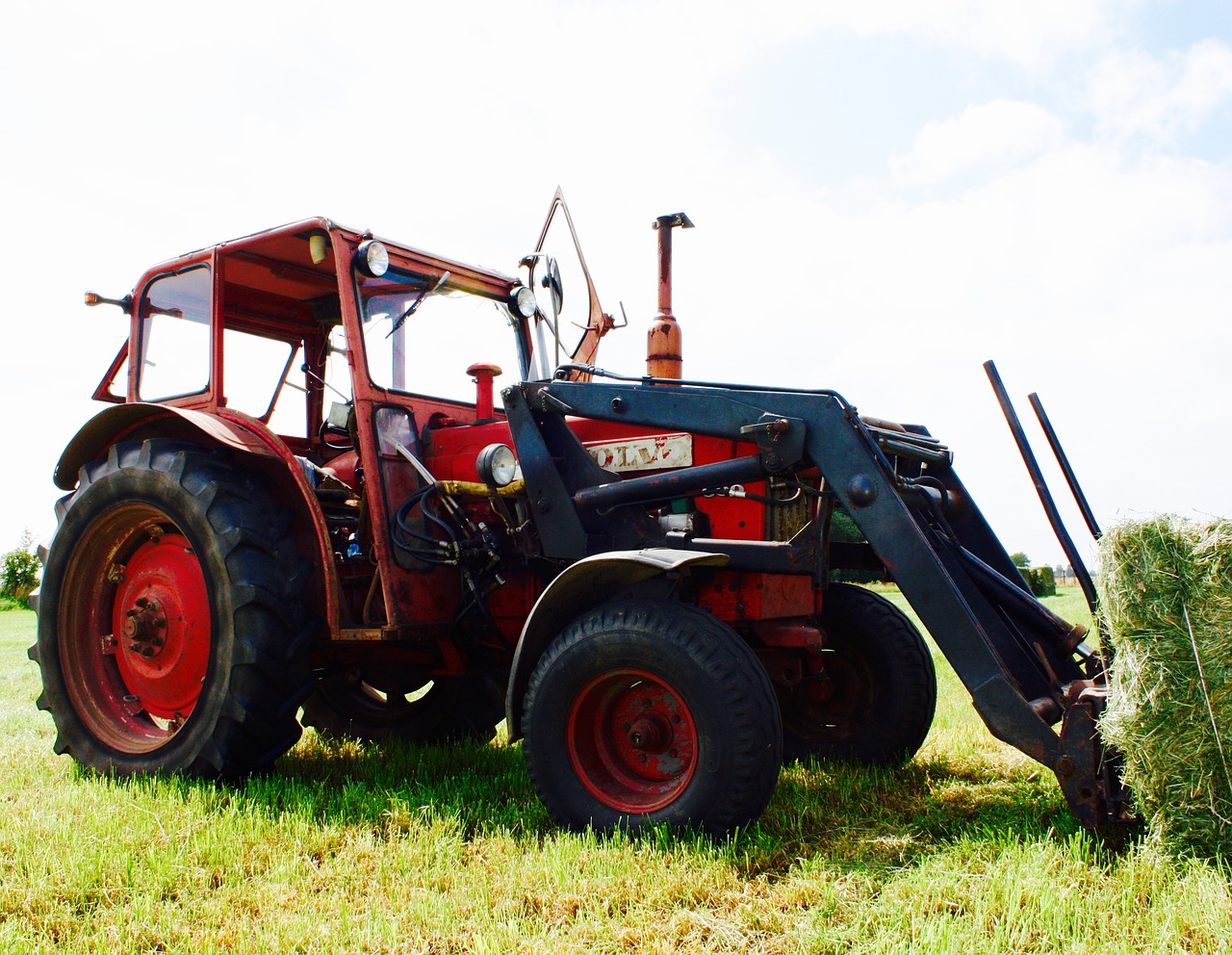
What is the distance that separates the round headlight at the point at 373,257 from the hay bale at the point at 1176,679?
10.4 ft

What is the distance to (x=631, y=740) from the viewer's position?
11.7ft

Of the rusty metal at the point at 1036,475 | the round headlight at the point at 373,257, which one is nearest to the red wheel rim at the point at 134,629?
the round headlight at the point at 373,257

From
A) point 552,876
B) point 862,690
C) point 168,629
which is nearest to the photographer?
point 552,876

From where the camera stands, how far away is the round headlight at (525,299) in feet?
17.6

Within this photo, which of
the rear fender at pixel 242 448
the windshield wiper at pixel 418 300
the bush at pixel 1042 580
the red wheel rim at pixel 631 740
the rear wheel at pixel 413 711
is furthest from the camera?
the bush at pixel 1042 580

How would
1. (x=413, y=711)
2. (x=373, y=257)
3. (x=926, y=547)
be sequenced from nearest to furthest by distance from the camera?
(x=926, y=547) < (x=373, y=257) < (x=413, y=711)

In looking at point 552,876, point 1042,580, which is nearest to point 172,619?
point 552,876

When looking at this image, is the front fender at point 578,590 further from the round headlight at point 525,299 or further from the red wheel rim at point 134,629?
the round headlight at point 525,299

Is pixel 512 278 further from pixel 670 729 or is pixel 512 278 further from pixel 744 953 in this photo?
pixel 744 953

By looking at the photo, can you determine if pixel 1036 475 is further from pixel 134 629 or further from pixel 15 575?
pixel 15 575

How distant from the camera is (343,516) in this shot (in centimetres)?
471

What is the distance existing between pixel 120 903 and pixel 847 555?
3.25 metres

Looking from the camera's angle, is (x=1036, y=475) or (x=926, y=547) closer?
(x=926, y=547)

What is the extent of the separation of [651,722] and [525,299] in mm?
2622
